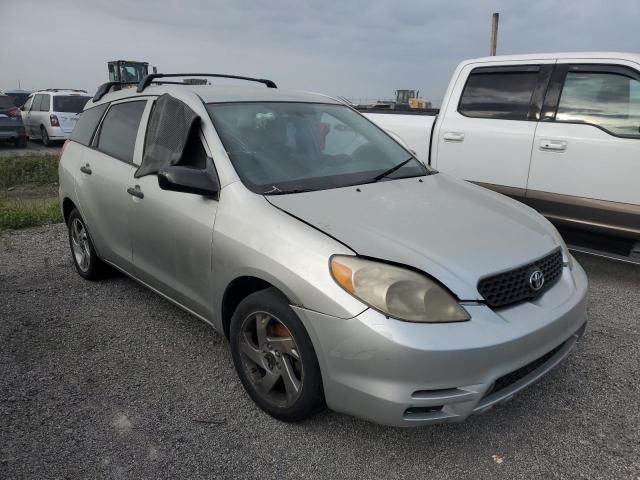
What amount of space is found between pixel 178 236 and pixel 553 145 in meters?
3.42

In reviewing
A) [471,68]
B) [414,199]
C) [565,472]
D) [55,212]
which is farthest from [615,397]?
[55,212]

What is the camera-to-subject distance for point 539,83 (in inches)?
194

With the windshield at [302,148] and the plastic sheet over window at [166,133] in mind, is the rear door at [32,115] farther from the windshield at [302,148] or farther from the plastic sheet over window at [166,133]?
the windshield at [302,148]

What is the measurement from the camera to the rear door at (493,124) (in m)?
4.93

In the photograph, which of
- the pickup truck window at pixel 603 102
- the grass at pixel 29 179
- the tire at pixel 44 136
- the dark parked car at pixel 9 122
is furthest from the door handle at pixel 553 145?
the tire at pixel 44 136

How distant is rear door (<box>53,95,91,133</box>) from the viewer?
1741 centimetres

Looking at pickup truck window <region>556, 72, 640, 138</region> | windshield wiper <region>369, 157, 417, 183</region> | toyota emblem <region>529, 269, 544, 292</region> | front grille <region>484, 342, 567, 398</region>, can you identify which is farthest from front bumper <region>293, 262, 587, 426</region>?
pickup truck window <region>556, 72, 640, 138</region>

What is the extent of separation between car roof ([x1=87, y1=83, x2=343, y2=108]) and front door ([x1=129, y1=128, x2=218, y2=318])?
1.25 feet

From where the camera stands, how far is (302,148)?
3303mm

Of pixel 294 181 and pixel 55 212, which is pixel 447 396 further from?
pixel 55 212

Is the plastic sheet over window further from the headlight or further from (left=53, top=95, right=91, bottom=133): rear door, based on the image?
(left=53, top=95, right=91, bottom=133): rear door

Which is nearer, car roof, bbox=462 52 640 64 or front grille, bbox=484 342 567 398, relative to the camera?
front grille, bbox=484 342 567 398

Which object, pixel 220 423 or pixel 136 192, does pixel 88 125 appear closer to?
pixel 136 192

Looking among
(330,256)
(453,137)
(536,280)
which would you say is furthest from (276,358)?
(453,137)
